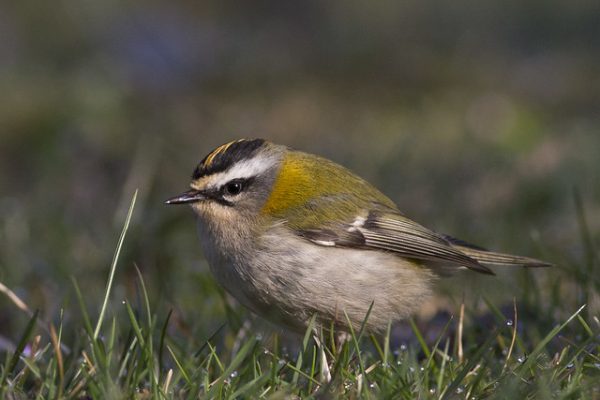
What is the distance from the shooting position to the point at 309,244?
4.26 metres

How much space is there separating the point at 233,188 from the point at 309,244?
470 millimetres

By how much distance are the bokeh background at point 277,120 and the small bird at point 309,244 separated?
0.38 metres

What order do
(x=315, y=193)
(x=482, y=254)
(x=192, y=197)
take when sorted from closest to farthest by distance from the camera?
(x=192, y=197), (x=315, y=193), (x=482, y=254)

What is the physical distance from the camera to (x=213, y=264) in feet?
14.0

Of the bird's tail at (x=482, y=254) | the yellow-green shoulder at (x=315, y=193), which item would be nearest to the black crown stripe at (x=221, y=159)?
the yellow-green shoulder at (x=315, y=193)

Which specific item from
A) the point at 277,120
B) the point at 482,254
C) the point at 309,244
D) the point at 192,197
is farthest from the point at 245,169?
the point at 277,120

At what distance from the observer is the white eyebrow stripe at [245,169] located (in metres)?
4.39

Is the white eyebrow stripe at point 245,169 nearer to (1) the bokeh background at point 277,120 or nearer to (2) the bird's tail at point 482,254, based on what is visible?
(1) the bokeh background at point 277,120

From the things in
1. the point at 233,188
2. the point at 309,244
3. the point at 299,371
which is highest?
the point at 233,188

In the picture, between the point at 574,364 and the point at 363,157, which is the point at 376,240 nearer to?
the point at 574,364

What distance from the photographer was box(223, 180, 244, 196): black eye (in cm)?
444

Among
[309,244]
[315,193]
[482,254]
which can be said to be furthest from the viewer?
[482,254]

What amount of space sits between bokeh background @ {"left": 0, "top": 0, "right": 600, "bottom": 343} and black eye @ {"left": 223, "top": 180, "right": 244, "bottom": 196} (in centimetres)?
54

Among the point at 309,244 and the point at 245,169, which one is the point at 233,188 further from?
the point at 309,244
